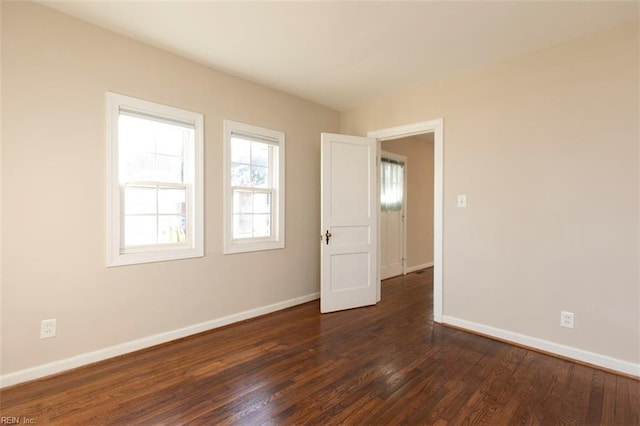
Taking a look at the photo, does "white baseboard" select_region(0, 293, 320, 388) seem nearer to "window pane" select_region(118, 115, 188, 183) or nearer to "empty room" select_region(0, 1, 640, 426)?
"empty room" select_region(0, 1, 640, 426)

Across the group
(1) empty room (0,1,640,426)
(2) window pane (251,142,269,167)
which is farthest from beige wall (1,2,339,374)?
(2) window pane (251,142,269,167)

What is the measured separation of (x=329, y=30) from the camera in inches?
98.0

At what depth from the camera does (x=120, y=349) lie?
2594 mm

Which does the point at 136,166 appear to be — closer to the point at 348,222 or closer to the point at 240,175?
the point at 240,175

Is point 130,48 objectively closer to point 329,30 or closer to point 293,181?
point 329,30

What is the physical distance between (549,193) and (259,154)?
2922 mm

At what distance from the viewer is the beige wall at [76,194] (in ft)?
7.06

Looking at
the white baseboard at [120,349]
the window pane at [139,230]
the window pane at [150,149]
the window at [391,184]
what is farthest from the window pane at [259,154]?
the window at [391,184]

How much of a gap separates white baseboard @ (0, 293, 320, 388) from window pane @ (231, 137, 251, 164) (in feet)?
5.56

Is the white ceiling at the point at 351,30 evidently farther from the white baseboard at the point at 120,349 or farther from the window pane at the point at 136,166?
the white baseboard at the point at 120,349

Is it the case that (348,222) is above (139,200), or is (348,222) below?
below

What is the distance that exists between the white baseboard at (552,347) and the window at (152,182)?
282cm

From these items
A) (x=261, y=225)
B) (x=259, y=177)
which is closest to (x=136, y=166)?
(x=259, y=177)

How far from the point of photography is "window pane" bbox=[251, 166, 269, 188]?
362 cm
